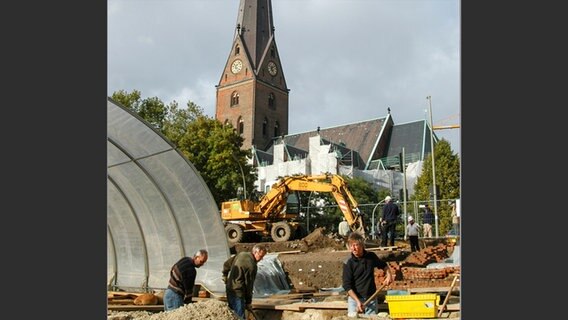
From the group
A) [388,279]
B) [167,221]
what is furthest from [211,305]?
[167,221]

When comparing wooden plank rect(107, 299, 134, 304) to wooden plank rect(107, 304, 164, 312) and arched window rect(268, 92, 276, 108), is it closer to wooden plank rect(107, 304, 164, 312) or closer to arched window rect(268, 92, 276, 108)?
wooden plank rect(107, 304, 164, 312)

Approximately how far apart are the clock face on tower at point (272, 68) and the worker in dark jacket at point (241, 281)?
76273 mm

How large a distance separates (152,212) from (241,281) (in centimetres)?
419

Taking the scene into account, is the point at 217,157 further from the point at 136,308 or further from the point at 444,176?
the point at 136,308

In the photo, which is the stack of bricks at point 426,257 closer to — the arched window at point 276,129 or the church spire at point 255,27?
the church spire at point 255,27

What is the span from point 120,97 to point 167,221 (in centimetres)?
3004

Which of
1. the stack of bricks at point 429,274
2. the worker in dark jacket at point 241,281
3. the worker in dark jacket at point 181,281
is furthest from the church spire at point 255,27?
the worker in dark jacket at point 181,281

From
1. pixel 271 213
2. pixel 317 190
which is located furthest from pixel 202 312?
pixel 271 213

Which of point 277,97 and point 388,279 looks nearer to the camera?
point 388,279

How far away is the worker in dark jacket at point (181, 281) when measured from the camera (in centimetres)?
873

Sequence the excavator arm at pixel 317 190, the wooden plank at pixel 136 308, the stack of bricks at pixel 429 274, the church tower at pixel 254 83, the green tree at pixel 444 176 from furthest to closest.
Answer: the church tower at pixel 254 83
the green tree at pixel 444 176
the excavator arm at pixel 317 190
the stack of bricks at pixel 429 274
the wooden plank at pixel 136 308

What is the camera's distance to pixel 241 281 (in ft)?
29.3

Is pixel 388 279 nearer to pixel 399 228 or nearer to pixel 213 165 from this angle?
pixel 213 165
